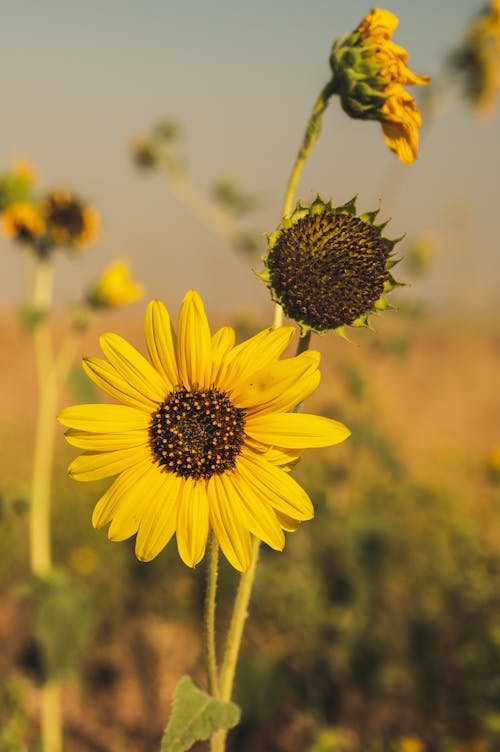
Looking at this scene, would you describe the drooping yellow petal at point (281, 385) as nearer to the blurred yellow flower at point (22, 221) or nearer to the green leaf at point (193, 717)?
the green leaf at point (193, 717)

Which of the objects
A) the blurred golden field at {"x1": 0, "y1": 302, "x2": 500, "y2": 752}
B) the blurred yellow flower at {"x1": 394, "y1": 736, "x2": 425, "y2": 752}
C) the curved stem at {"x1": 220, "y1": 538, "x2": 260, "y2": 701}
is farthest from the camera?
the blurred golden field at {"x1": 0, "y1": 302, "x2": 500, "y2": 752}

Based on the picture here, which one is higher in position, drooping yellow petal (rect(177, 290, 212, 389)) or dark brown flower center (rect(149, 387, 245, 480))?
drooping yellow petal (rect(177, 290, 212, 389))

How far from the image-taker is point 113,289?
2.56 meters

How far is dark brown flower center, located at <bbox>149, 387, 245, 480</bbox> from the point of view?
1111 mm

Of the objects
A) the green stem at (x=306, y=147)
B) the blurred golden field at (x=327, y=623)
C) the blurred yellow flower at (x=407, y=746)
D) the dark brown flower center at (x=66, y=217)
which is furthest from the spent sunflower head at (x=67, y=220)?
the blurred yellow flower at (x=407, y=746)

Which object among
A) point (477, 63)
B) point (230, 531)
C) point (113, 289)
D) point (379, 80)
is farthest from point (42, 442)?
point (477, 63)

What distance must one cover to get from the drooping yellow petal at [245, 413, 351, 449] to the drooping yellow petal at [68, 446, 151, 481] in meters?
0.20

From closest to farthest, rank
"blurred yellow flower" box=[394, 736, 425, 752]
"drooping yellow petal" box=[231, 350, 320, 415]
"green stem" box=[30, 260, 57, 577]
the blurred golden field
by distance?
"drooping yellow petal" box=[231, 350, 320, 415]
"blurred yellow flower" box=[394, 736, 425, 752]
"green stem" box=[30, 260, 57, 577]
the blurred golden field

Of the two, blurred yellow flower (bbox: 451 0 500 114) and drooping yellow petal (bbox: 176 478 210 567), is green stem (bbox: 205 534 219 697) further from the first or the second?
blurred yellow flower (bbox: 451 0 500 114)

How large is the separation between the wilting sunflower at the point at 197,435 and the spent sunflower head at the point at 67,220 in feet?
5.38

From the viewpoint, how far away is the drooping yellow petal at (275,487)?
1.04 m

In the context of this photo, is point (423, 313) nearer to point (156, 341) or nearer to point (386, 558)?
point (386, 558)

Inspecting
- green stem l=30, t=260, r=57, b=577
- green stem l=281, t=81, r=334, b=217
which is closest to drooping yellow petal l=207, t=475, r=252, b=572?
green stem l=281, t=81, r=334, b=217

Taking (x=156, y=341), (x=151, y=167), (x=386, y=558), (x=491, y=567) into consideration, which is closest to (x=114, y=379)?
(x=156, y=341)
